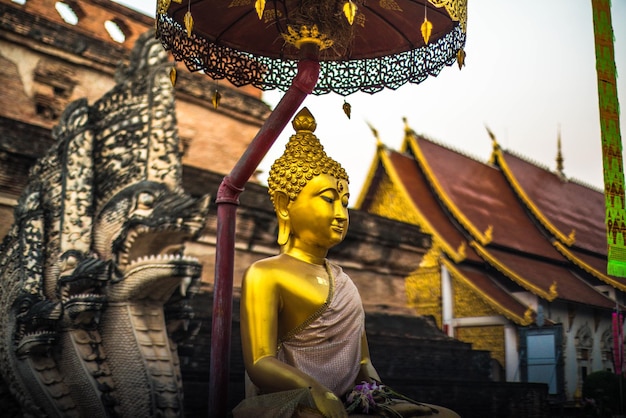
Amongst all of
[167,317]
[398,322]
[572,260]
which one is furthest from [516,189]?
[167,317]

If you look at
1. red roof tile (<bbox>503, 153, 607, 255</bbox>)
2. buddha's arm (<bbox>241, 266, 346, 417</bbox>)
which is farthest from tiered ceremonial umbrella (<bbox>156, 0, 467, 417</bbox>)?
red roof tile (<bbox>503, 153, 607, 255</bbox>)

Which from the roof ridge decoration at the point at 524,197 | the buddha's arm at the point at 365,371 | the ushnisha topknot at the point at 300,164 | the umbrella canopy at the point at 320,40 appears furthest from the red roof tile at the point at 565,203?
the ushnisha topknot at the point at 300,164

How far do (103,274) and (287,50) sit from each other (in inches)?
74.1

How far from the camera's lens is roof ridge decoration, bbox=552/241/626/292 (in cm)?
1541

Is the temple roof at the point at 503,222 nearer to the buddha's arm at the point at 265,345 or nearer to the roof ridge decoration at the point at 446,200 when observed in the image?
the roof ridge decoration at the point at 446,200

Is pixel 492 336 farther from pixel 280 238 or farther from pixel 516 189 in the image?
pixel 280 238

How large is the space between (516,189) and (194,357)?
14173mm

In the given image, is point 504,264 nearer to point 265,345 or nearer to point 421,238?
point 421,238

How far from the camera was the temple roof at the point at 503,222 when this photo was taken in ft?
50.6

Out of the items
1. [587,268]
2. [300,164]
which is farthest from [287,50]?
[587,268]

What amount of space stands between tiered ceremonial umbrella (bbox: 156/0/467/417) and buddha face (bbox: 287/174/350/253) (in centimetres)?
32

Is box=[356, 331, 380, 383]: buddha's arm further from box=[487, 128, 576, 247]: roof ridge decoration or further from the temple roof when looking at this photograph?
box=[487, 128, 576, 247]: roof ridge decoration

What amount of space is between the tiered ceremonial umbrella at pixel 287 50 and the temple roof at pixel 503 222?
1100 centimetres

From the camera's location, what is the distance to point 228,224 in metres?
3.60
